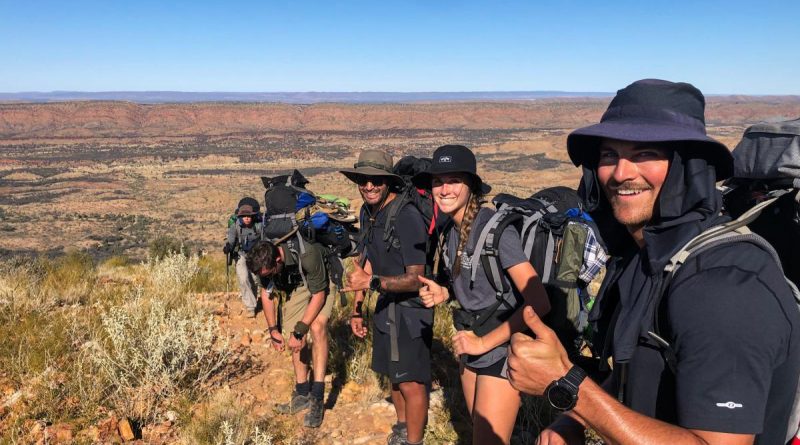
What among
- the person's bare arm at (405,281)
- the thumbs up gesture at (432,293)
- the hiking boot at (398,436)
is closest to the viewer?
the thumbs up gesture at (432,293)

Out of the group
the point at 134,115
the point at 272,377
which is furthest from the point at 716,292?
the point at 134,115

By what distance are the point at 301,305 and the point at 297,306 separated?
1.1 inches

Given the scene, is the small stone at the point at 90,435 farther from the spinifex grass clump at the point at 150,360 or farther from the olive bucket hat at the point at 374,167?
the olive bucket hat at the point at 374,167

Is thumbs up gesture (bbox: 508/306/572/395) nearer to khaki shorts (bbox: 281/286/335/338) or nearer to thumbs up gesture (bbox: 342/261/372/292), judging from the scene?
thumbs up gesture (bbox: 342/261/372/292)

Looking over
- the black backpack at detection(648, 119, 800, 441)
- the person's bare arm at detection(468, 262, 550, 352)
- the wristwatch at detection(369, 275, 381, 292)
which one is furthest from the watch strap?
the wristwatch at detection(369, 275, 381, 292)

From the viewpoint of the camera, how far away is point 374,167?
115 inches

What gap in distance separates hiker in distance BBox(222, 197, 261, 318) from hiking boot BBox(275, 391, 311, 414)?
1.75 meters

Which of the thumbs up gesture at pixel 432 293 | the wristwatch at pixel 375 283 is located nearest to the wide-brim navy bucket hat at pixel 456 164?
the thumbs up gesture at pixel 432 293

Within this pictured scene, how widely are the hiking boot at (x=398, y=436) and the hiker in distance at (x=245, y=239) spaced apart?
2487 mm

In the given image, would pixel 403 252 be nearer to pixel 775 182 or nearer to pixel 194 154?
pixel 775 182

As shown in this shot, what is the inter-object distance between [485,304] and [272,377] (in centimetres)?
241

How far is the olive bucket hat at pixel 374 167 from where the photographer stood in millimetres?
2834

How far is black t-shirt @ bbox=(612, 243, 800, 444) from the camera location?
86 cm

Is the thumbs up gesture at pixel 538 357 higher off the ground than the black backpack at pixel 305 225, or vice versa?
the thumbs up gesture at pixel 538 357
